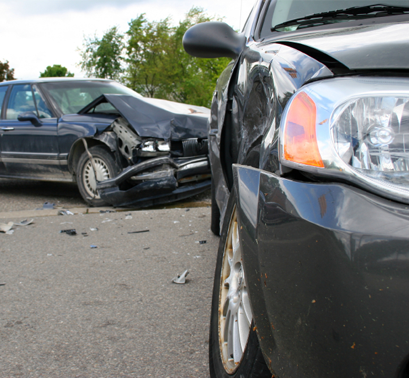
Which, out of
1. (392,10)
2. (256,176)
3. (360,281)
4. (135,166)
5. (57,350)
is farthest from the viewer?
(135,166)

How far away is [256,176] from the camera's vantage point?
1.37 metres

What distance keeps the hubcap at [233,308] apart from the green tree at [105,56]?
34.5 meters

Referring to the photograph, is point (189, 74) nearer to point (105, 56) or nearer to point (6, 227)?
point (105, 56)

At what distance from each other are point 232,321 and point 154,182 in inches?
157

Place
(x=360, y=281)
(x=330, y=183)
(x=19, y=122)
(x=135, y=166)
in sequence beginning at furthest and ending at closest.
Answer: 1. (x=19, y=122)
2. (x=135, y=166)
3. (x=330, y=183)
4. (x=360, y=281)

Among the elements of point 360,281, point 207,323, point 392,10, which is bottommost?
point 207,323

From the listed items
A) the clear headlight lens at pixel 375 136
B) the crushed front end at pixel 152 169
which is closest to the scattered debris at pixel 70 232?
the crushed front end at pixel 152 169

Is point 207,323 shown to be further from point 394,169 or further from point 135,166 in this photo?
point 135,166

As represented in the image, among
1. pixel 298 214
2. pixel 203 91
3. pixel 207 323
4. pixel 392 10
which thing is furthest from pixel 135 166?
pixel 203 91

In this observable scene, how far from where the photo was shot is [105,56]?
3431 cm

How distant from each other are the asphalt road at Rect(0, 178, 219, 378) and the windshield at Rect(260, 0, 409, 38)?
1614 millimetres

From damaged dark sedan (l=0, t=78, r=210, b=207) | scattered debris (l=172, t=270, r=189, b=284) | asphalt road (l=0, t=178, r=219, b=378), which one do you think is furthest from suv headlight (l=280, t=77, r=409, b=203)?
damaged dark sedan (l=0, t=78, r=210, b=207)

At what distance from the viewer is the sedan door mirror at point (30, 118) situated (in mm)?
6586

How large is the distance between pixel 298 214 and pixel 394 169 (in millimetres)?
250
